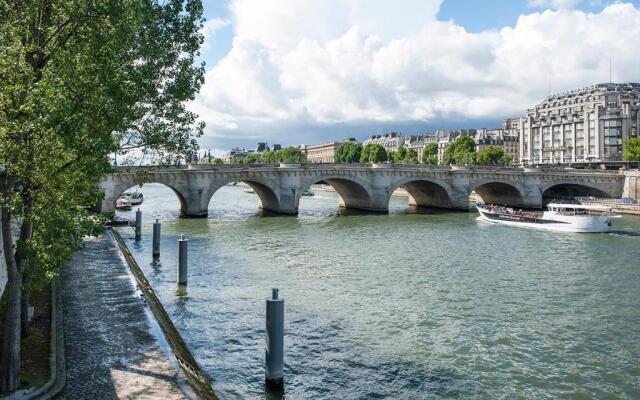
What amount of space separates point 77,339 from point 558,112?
173515 millimetres

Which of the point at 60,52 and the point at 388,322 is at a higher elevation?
the point at 60,52

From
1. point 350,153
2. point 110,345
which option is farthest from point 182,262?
point 350,153

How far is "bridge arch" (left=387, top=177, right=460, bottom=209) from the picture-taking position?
257 feet

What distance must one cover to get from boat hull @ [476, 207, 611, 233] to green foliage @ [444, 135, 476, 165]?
254 feet

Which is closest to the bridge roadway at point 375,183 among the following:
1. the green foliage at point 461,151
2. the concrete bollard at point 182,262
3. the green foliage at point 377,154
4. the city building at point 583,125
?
the concrete bollard at point 182,262

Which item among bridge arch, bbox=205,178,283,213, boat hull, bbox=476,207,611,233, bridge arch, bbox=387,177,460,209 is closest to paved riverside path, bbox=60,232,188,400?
bridge arch, bbox=205,178,283,213

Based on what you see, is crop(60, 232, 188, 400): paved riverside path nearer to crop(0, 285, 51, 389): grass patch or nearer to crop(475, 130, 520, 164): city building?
crop(0, 285, 51, 389): grass patch

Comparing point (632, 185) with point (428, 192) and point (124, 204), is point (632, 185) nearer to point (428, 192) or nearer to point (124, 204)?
point (428, 192)

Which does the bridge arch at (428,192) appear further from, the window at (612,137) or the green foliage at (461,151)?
the window at (612,137)

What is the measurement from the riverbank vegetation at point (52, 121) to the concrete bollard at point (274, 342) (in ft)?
17.7

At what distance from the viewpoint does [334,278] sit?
105 ft

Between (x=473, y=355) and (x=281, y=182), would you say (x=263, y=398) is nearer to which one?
(x=473, y=355)

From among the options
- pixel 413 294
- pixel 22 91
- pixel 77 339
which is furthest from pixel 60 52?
pixel 413 294

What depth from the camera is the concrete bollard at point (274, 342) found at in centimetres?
1553
